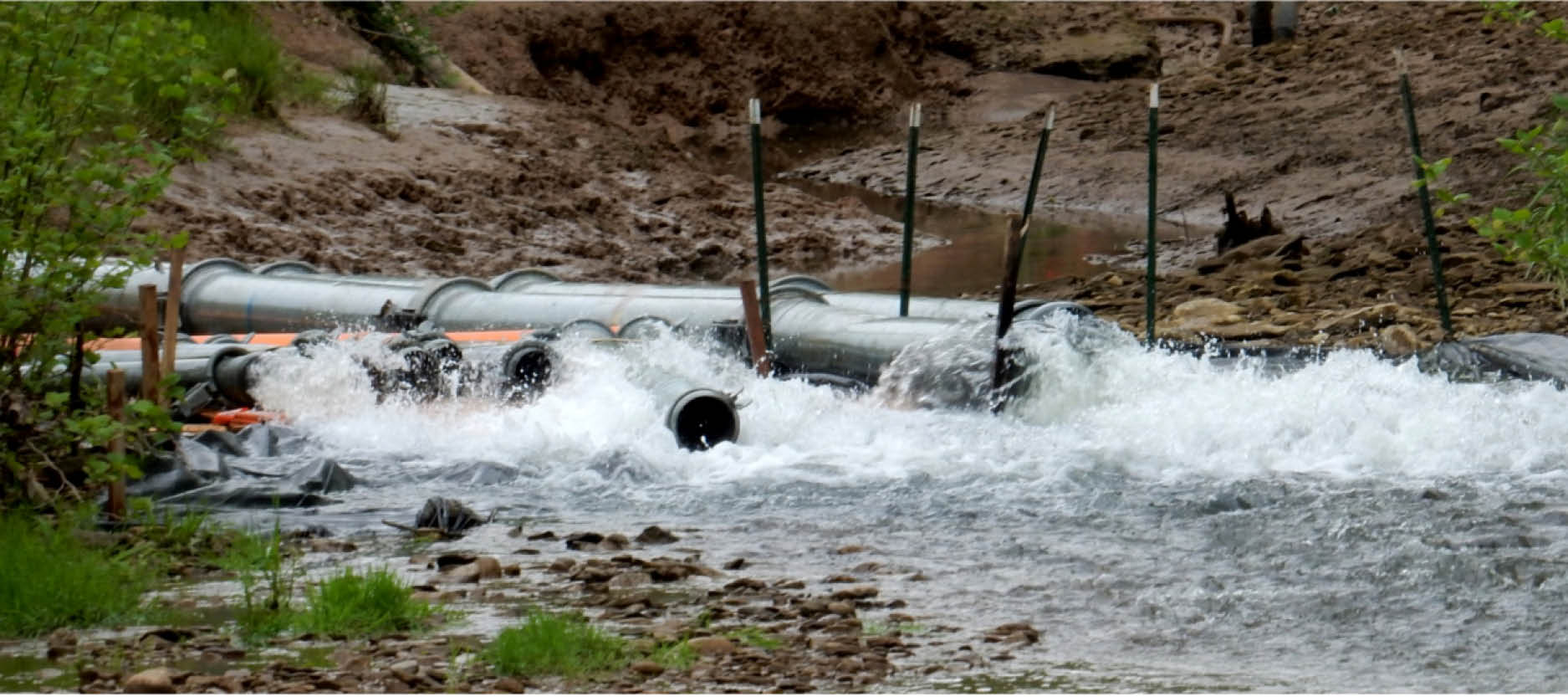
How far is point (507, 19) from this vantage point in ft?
97.0

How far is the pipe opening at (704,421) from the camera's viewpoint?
9477 mm

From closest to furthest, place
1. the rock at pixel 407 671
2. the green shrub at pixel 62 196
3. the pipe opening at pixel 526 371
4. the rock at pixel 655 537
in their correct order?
the rock at pixel 407 671
the green shrub at pixel 62 196
the rock at pixel 655 537
the pipe opening at pixel 526 371

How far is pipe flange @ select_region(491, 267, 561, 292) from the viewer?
511 inches

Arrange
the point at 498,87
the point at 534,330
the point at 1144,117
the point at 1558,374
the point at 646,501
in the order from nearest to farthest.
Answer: the point at 646,501 < the point at 1558,374 < the point at 534,330 < the point at 1144,117 < the point at 498,87

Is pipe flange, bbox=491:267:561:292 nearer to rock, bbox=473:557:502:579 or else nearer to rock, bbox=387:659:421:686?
rock, bbox=473:557:502:579

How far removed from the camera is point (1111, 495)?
8094 millimetres

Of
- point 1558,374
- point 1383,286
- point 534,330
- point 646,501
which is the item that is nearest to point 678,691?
point 646,501

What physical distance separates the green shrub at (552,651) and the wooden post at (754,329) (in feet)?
17.7

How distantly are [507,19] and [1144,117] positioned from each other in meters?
10.5

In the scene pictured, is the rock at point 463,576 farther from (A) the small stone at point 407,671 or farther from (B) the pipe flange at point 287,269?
(B) the pipe flange at point 287,269

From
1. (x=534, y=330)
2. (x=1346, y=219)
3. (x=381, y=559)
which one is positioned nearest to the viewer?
(x=381, y=559)

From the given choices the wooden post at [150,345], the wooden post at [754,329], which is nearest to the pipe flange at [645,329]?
the wooden post at [754,329]

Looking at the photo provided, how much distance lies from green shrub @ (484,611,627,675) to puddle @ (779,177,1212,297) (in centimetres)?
1028

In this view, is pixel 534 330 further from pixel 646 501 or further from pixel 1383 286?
pixel 1383 286
